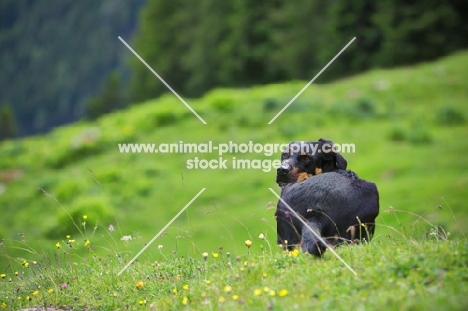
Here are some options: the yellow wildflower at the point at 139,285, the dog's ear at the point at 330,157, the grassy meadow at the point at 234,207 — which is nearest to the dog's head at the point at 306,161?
the dog's ear at the point at 330,157

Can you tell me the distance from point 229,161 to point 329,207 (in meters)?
17.9

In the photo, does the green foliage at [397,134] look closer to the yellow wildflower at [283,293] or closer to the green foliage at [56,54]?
the yellow wildflower at [283,293]

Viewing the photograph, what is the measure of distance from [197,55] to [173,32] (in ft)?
25.4

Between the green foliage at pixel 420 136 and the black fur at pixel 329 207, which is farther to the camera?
the green foliage at pixel 420 136

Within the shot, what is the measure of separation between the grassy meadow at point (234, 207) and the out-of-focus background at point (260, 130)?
87 millimetres

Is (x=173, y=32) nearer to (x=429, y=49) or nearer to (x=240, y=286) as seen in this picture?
(x=429, y=49)

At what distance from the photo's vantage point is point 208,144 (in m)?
26.3

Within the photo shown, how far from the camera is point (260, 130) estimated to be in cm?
2662

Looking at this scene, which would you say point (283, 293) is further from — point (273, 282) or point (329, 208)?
point (329, 208)

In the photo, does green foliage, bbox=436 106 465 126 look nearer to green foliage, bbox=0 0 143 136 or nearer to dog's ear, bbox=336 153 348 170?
dog's ear, bbox=336 153 348 170

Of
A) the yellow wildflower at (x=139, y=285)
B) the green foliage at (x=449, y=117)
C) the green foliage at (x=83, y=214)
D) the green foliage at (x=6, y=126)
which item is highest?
the yellow wildflower at (x=139, y=285)

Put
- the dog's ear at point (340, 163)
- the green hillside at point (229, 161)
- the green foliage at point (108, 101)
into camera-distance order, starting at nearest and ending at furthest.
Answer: the dog's ear at point (340, 163), the green hillside at point (229, 161), the green foliage at point (108, 101)

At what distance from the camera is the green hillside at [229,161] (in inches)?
795

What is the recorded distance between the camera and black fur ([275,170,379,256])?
7.36 m
